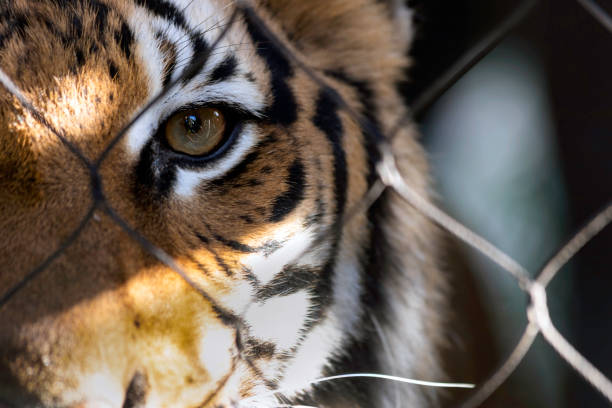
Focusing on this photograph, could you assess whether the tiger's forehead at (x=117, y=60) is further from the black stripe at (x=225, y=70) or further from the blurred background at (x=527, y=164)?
the blurred background at (x=527, y=164)

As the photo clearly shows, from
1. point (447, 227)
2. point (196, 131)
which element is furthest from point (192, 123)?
point (447, 227)

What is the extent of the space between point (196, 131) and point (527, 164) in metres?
1.15

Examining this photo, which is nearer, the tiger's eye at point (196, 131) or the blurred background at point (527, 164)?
the tiger's eye at point (196, 131)

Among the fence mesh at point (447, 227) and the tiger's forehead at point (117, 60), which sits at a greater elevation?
the tiger's forehead at point (117, 60)

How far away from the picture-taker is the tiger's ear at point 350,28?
2.56 feet

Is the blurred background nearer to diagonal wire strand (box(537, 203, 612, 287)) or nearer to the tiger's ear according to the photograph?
the tiger's ear

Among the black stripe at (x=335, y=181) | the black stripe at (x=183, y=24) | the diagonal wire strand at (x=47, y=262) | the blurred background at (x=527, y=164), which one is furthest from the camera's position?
the blurred background at (x=527, y=164)

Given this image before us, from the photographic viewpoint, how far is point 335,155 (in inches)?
30.2

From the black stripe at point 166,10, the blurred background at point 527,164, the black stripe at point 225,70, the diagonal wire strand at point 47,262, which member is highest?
the black stripe at point 166,10

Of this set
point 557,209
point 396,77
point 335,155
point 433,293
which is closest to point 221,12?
point 335,155

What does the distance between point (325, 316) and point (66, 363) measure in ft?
1.06

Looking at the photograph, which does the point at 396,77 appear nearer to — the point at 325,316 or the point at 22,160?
the point at 325,316

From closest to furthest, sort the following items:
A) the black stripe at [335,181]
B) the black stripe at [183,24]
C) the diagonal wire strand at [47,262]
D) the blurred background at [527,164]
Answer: the diagonal wire strand at [47,262] → the black stripe at [183,24] → the black stripe at [335,181] → the blurred background at [527,164]

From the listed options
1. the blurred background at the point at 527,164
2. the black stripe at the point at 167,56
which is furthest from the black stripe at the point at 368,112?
the blurred background at the point at 527,164
